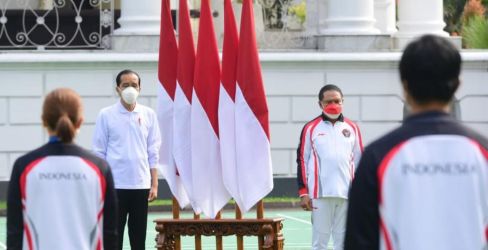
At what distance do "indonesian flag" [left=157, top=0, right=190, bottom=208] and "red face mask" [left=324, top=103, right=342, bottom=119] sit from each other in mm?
1463

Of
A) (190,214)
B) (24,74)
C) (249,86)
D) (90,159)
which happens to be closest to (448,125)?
(90,159)

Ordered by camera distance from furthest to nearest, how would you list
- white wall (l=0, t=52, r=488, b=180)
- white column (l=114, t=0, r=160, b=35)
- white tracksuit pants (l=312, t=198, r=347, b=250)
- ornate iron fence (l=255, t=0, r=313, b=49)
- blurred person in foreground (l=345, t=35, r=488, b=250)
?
1. ornate iron fence (l=255, t=0, r=313, b=49)
2. white column (l=114, t=0, r=160, b=35)
3. white wall (l=0, t=52, r=488, b=180)
4. white tracksuit pants (l=312, t=198, r=347, b=250)
5. blurred person in foreground (l=345, t=35, r=488, b=250)

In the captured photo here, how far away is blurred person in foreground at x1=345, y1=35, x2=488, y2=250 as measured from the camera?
6.07 m

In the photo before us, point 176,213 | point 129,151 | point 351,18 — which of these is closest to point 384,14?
point 351,18

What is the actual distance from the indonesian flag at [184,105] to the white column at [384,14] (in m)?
15.5

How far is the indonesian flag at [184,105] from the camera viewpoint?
1434cm

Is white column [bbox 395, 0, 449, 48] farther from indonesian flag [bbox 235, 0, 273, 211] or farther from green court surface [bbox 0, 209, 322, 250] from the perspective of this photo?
indonesian flag [bbox 235, 0, 273, 211]

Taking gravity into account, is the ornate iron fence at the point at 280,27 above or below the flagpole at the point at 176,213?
above

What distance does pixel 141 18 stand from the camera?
88.2ft

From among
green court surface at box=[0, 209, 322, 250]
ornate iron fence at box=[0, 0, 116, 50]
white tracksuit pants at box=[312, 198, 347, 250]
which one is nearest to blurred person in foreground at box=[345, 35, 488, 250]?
white tracksuit pants at box=[312, 198, 347, 250]

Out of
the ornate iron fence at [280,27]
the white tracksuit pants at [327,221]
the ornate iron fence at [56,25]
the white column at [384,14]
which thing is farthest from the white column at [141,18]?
the white tracksuit pants at [327,221]

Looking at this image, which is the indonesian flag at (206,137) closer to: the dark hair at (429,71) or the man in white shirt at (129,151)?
the man in white shirt at (129,151)

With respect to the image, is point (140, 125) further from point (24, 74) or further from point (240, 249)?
point (24, 74)

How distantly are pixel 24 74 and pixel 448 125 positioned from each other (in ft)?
67.4
